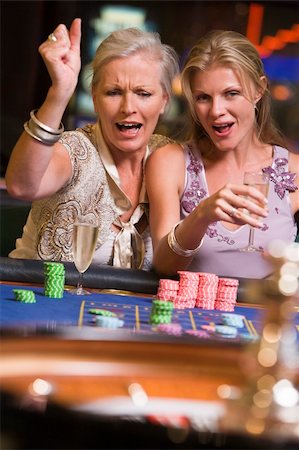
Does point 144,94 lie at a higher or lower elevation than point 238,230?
higher

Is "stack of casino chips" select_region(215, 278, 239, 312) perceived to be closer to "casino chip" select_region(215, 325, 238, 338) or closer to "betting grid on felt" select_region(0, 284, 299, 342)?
"betting grid on felt" select_region(0, 284, 299, 342)

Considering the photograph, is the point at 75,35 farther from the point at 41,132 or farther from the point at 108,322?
the point at 108,322

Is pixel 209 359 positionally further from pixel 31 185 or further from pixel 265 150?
pixel 265 150

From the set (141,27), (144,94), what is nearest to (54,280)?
(144,94)

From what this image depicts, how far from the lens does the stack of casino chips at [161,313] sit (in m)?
1.85

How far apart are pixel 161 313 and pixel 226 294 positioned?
37 centimetres

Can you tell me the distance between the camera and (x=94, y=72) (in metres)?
2.91

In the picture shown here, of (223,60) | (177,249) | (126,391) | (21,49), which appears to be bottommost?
(126,391)

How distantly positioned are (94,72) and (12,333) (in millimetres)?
1778

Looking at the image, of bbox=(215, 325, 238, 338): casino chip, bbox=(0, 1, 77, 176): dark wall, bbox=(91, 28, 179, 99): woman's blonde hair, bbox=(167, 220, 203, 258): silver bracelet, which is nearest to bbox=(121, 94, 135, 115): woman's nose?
bbox=(91, 28, 179, 99): woman's blonde hair

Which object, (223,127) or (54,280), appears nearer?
(54,280)

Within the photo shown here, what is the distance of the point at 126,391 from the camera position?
1.09 meters

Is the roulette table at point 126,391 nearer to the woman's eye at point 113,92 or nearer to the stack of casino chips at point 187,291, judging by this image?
the stack of casino chips at point 187,291

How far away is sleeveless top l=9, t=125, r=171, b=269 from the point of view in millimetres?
2773
